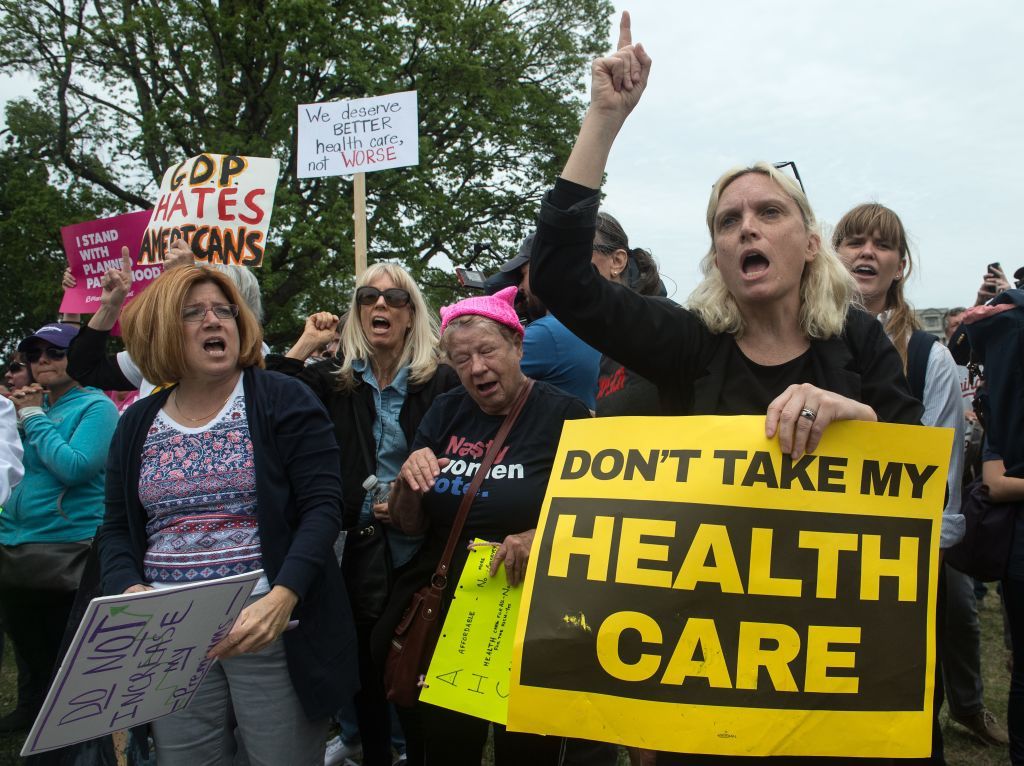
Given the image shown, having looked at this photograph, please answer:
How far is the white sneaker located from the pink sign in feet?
12.2

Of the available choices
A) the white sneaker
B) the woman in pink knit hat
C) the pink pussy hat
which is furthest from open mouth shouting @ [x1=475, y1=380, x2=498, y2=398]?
the white sneaker

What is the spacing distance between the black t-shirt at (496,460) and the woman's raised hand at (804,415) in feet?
3.75

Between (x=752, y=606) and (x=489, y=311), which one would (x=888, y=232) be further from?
(x=752, y=606)

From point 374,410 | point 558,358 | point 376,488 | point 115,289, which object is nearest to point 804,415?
point 558,358

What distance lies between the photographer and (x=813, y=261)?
185 cm

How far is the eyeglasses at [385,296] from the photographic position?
3.49 meters

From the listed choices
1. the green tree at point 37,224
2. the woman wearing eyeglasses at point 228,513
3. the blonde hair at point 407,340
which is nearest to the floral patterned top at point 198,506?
the woman wearing eyeglasses at point 228,513

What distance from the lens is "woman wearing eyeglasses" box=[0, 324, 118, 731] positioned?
162 inches

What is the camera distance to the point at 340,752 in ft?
13.0

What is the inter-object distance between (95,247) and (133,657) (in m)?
4.90

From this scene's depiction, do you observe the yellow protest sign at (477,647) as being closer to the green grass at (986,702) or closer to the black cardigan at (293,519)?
the black cardigan at (293,519)

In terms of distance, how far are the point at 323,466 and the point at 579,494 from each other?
107 cm

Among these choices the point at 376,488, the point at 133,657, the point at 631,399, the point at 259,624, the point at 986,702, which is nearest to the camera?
the point at 133,657

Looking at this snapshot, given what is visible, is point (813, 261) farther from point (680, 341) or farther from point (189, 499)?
point (189, 499)
